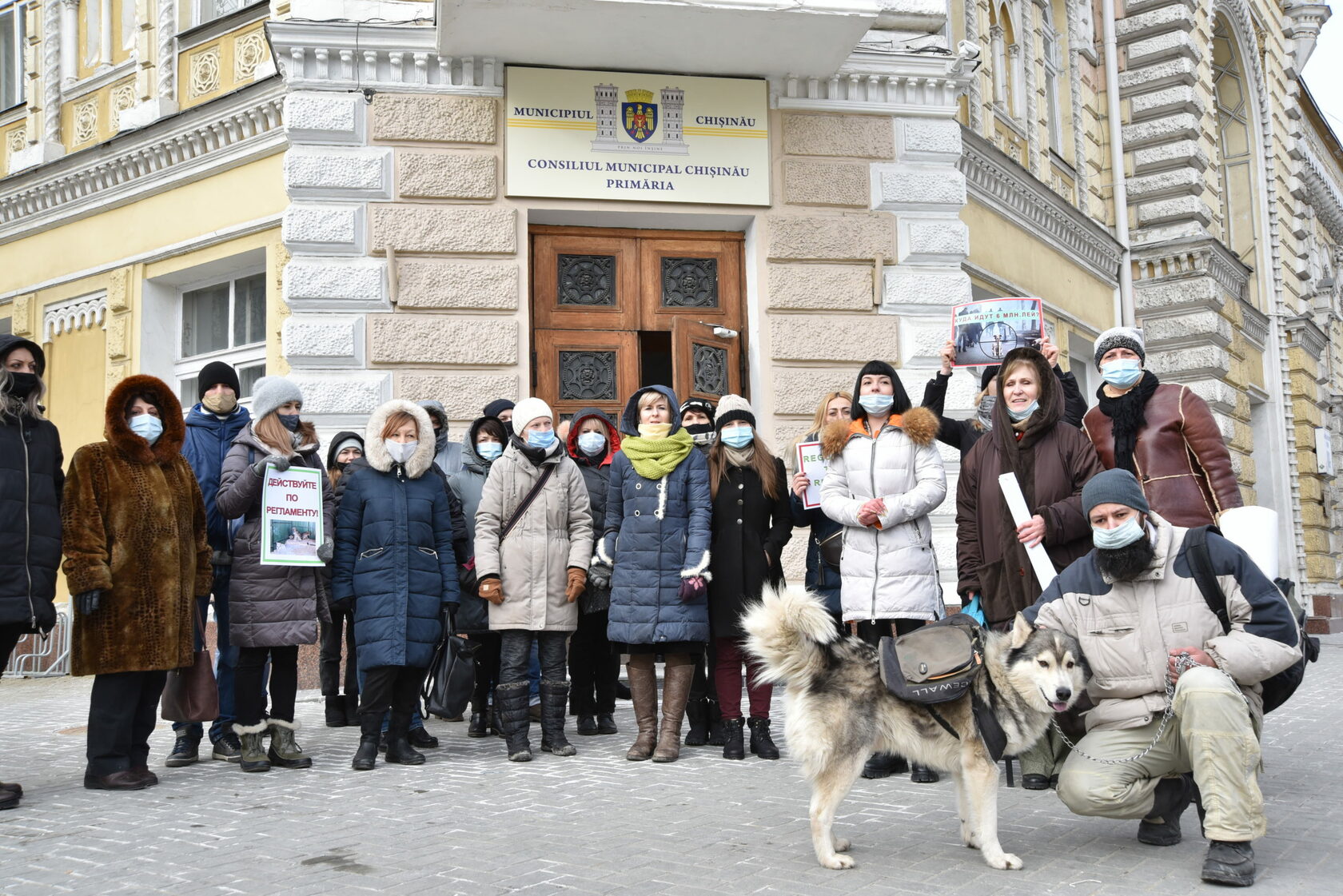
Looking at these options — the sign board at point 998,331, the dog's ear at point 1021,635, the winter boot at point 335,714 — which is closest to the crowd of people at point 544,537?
the dog's ear at point 1021,635

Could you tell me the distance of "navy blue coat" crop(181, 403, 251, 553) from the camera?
687 cm

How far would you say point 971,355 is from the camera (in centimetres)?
777

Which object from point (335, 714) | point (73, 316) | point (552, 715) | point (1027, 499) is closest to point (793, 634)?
point (1027, 499)

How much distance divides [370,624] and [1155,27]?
16110mm

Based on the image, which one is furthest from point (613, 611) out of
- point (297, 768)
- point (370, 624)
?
point (297, 768)

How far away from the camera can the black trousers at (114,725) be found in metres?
6.01

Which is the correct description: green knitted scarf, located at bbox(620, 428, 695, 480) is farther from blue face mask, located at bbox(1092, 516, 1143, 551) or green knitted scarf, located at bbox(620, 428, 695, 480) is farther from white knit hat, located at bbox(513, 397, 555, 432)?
blue face mask, located at bbox(1092, 516, 1143, 551)

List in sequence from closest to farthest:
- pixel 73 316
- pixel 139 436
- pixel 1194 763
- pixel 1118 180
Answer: pixel 1194 763 → pixel 139 436 → pixel 73 316 → pixel 1118 180

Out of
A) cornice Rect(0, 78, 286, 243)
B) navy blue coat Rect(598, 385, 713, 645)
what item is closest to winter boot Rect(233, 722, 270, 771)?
navy blue coat Rect(598, 385, 713, 645)

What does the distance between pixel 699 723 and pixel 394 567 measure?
2055 mm

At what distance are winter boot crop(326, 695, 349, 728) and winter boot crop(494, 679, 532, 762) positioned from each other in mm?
2048

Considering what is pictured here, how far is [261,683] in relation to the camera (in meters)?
6.58

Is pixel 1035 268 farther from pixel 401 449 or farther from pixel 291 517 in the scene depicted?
pixel 291 517

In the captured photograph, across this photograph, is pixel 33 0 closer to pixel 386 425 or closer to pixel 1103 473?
pixel 386 425
